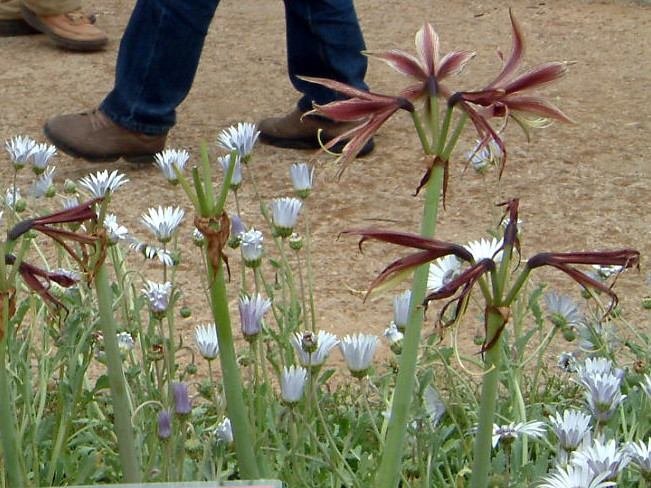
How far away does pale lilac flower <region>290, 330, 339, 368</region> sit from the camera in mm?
1728

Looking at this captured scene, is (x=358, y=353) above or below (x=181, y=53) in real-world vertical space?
below

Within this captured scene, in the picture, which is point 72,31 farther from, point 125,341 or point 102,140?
point 125,341

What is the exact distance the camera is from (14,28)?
6.51 m

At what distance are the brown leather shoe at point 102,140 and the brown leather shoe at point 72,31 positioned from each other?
1541 mm

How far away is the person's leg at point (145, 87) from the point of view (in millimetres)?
4266

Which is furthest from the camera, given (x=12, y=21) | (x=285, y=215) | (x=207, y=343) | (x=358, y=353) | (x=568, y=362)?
(x=12, y=21)

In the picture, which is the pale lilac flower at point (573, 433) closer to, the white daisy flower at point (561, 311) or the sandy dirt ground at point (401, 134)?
the white daisy flower at point (561, 311)

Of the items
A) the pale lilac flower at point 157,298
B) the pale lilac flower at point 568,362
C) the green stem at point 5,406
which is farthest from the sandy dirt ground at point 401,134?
Answer: the green stem at point 5,406

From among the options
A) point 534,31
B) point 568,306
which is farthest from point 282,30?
point 568,306

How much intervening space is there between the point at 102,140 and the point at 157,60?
0.41 m

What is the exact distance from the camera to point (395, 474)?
1414 mm

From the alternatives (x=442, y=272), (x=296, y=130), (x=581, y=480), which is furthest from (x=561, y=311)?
(x=296, y=130)

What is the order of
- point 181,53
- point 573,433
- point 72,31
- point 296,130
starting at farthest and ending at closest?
point 72,31, point 296,130, point 181,53, point 573,433

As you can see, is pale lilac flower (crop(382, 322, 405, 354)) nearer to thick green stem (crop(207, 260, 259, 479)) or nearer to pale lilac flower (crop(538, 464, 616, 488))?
thick green stem (crop(207, 260, 259, 479))
